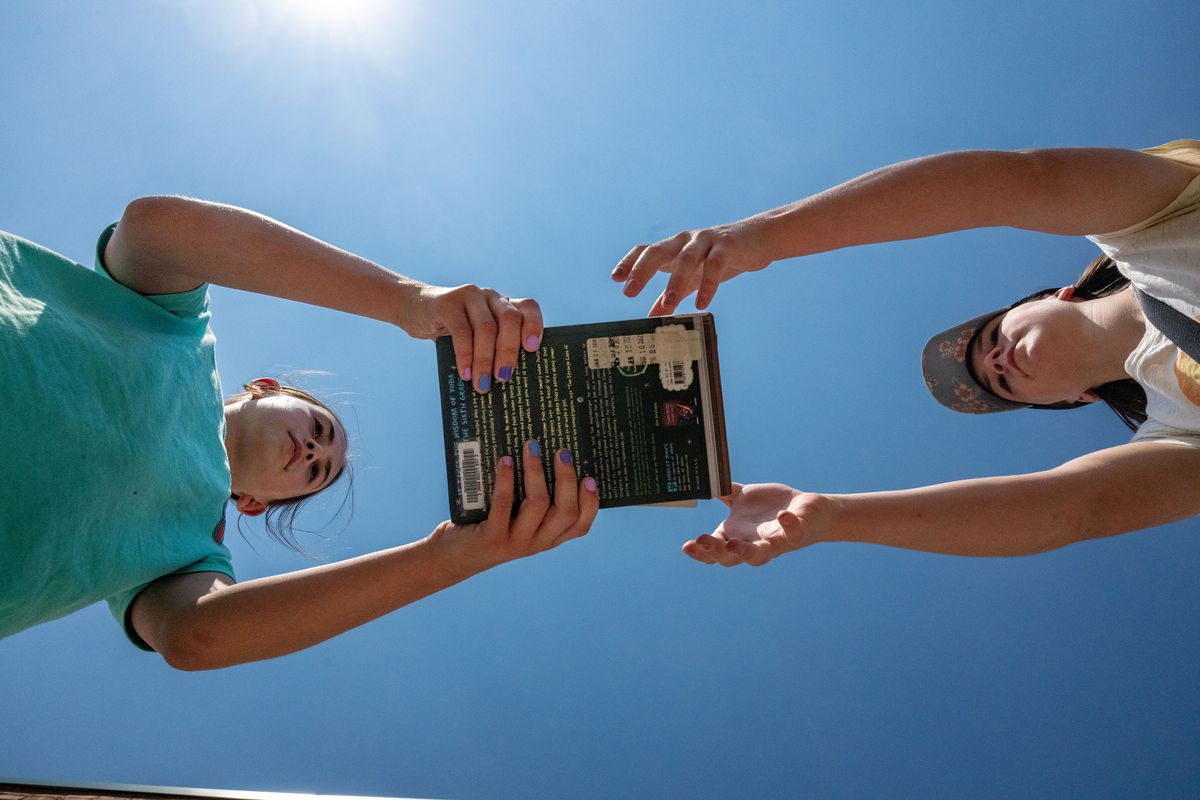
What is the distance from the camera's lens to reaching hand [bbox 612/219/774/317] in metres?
0.59

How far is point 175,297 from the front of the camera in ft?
2.30

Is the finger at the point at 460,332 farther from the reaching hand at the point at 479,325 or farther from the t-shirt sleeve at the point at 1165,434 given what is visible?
the t-shirt sleeve at the point at 1165,434

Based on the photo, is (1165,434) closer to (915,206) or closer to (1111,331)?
(1111,331)

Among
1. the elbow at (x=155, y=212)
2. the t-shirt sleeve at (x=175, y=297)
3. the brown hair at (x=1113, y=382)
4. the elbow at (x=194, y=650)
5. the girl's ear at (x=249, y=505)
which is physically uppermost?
the elbow at (x=155, y=212)

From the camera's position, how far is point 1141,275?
68 centimetres

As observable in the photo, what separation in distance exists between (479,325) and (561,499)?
15 centimetres

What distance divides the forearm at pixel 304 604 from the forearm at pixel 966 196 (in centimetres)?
37

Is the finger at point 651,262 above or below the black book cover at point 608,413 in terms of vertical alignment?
above

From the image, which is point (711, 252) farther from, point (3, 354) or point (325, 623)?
point (3, 354)

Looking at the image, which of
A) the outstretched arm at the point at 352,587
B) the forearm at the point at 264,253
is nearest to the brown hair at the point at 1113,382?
the outstretched arm at the point at 352,587

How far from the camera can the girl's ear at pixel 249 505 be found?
0.94 m

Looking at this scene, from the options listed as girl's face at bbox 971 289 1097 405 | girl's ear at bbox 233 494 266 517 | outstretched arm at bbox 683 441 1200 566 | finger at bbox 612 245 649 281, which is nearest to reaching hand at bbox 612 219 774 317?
finger at bbox 612 245 649 281

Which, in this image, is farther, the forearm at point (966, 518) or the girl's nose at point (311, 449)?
the girl's nose at point (311, 449)

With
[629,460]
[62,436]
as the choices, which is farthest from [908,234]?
[62,436]
